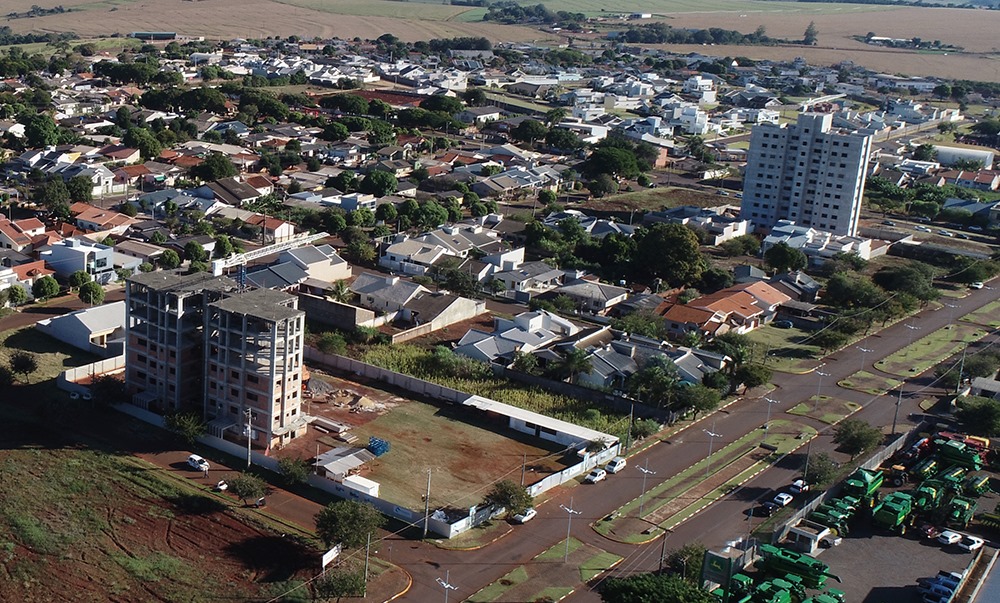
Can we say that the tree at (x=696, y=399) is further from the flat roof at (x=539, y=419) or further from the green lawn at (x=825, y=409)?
the green lawn at (x=825, y=409)

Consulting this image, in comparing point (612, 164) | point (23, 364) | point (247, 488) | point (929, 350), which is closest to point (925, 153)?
point (612, 164)

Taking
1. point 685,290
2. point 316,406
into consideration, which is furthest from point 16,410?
point 685,290

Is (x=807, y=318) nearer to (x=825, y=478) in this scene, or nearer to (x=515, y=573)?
(x=825, y=478)

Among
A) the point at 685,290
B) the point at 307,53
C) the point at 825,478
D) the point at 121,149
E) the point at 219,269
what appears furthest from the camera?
the point at 307,53

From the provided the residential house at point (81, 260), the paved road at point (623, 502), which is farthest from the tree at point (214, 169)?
the paved road at point (623, 502)

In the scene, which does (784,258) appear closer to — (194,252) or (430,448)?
(430,448)

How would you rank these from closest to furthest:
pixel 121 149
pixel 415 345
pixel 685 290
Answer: pixel 415 345 → pixel 685 290 → pixel 121 149

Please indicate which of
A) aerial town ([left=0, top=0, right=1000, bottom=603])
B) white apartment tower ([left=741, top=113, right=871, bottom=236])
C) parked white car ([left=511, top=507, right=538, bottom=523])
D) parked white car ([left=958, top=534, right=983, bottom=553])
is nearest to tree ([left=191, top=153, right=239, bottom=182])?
aerial town ([left=0, top=0, right=1000, bottom=603])
